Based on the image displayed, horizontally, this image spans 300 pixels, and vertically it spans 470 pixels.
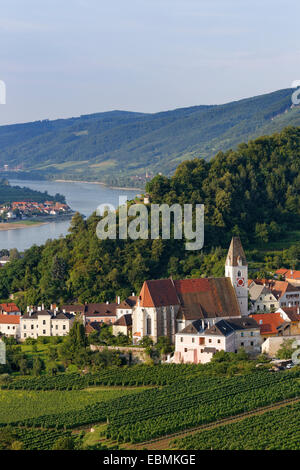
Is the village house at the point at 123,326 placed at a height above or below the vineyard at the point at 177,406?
above

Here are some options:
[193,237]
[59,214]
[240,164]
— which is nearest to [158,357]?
[193,237]

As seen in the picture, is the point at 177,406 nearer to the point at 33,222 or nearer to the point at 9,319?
the point at 9,319

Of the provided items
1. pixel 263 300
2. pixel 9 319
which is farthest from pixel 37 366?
pixel 263 300

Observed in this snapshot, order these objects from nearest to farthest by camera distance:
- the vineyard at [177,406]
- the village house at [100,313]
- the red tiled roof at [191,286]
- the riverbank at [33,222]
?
the vineyard at [177,406], the red tiled roof at [191,286], the village house at [100,313], the riverbank at [33,222]

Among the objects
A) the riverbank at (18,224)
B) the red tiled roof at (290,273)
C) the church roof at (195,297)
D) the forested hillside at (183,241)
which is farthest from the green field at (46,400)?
the riverbank at (18,224)

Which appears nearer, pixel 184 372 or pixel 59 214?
pixel 184 372

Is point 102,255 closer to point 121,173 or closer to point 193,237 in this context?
point 193,237

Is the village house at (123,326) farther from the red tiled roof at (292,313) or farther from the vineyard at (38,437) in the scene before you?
the vineyard at (38,437)
